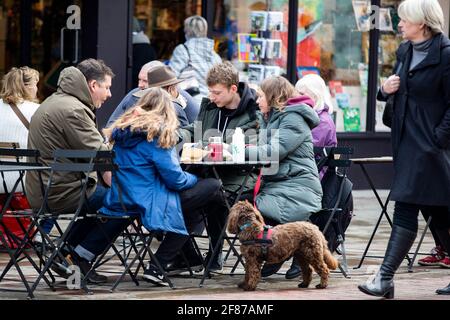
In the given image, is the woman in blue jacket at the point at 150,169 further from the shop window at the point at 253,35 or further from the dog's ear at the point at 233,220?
the shop window at the point at 253,35

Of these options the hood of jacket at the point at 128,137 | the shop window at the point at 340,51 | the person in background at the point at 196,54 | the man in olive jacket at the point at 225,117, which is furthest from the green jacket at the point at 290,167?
the shop window at the point at 340,51

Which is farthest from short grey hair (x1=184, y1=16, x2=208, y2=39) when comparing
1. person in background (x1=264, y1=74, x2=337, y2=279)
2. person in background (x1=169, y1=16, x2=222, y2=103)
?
person in background (x1=264, y1=74, x2=337, y2=279)

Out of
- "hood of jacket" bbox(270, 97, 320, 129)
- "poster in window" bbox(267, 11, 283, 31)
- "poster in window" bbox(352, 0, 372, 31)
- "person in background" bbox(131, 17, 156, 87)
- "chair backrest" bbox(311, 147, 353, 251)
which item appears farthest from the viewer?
"poster in window" bbox(352, 0, 372, 31)

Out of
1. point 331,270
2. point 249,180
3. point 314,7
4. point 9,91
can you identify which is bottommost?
point 331,270

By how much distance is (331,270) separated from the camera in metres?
8.88

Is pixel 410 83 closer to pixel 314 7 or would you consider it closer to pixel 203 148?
pixel 203 148

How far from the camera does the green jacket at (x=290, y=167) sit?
8.40 m

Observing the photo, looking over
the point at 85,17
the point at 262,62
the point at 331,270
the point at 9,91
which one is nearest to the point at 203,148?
the point at 331,270

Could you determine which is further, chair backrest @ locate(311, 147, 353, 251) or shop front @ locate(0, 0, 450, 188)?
shop front @ locate(0, 0, 450, 188)

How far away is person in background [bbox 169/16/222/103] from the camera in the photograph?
13.2m

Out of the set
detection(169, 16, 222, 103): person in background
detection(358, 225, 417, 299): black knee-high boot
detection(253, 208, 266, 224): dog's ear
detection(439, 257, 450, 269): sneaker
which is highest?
detection(169, 16, 222, 103): person in background

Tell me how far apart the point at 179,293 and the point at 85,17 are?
19.0 feet

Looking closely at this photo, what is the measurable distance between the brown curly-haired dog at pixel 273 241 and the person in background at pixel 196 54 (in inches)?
207

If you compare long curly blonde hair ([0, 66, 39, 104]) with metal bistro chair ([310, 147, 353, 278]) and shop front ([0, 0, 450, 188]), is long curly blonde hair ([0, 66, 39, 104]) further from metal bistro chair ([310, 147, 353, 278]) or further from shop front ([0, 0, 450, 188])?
shop front ([0, 0, 450, 188])
